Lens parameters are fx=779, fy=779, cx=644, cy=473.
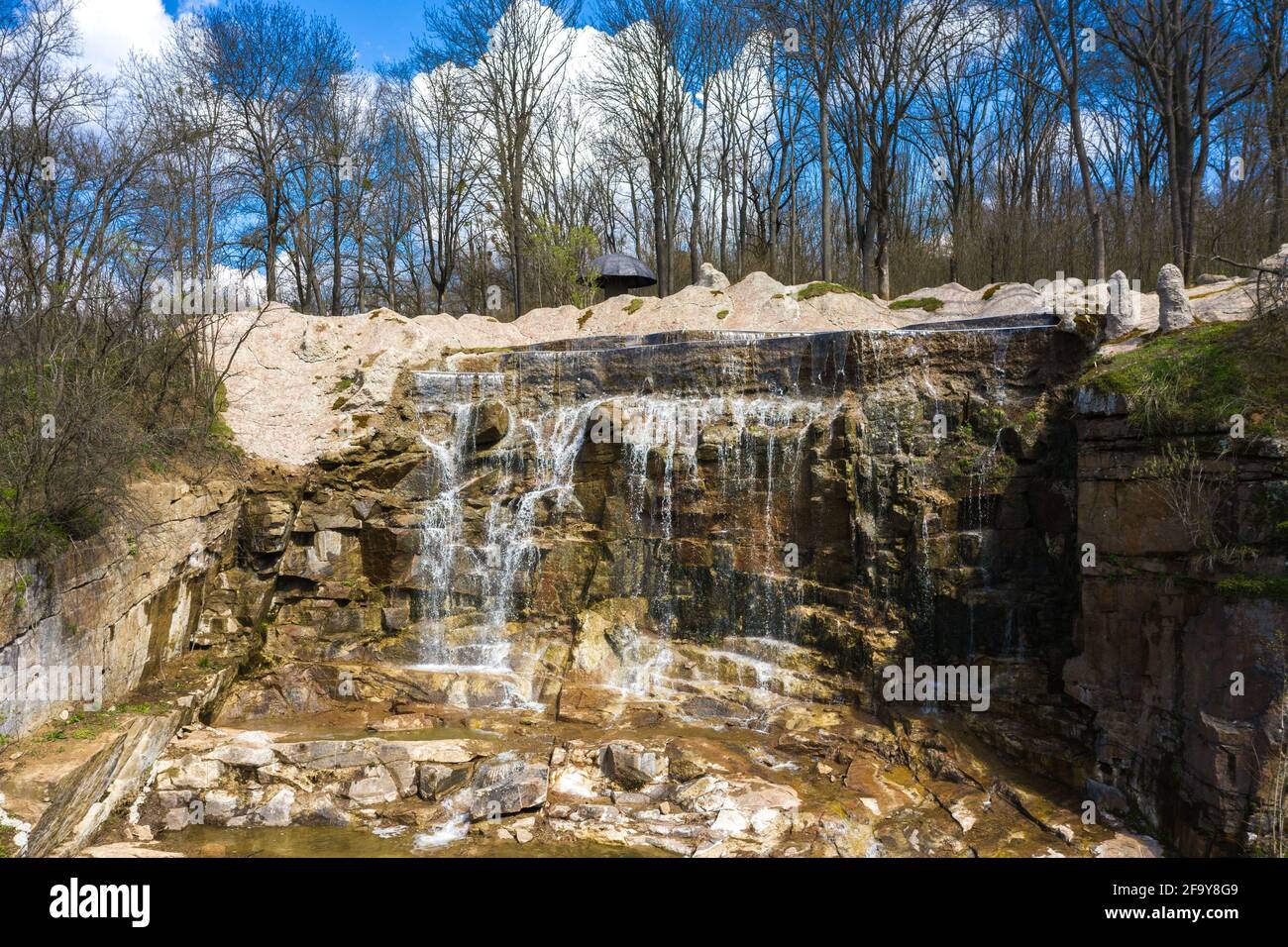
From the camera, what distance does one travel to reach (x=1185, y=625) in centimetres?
720

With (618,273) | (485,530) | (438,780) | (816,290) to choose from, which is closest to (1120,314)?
(816,290)

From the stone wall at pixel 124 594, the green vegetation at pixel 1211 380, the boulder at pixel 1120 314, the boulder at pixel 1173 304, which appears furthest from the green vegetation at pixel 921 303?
the stone wall at pixel 124 594

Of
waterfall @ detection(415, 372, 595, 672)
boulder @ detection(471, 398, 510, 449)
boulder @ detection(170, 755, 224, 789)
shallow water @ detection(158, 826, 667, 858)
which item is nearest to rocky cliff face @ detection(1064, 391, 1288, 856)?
shallow water @ detection(158, 826, 667, 858)

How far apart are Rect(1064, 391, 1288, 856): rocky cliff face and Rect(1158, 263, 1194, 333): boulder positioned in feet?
6.01

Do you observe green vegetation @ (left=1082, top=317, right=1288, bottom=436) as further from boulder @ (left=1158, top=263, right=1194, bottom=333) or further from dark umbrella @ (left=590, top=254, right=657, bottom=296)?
dark umbrella @ (left=590, top=254, right=657, bottom=296)

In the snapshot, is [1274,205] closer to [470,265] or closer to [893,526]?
[893,526]

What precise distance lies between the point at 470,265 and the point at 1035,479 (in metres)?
25.1

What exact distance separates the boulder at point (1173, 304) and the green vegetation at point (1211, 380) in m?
0.54

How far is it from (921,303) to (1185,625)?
11261 mm

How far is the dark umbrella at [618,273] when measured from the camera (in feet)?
67.4

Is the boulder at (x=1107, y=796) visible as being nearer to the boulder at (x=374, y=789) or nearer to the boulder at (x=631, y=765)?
the boulder at (x=631, y=765)

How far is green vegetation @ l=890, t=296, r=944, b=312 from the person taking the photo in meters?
17.0

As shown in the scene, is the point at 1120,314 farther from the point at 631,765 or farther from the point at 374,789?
the point at 374,789

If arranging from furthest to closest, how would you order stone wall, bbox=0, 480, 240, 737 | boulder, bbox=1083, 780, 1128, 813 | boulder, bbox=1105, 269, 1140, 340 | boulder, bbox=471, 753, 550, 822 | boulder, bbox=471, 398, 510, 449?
boulder, bbox=471, 398, 510, 449 < boulder, bbox=1105, 269, 1140, 340 < boulder, bbox=471, 753, 550, 822 < boulder, bbox=1083, 780, 1128, 813 < stone wall, bbox=0, 480, 240, 737
